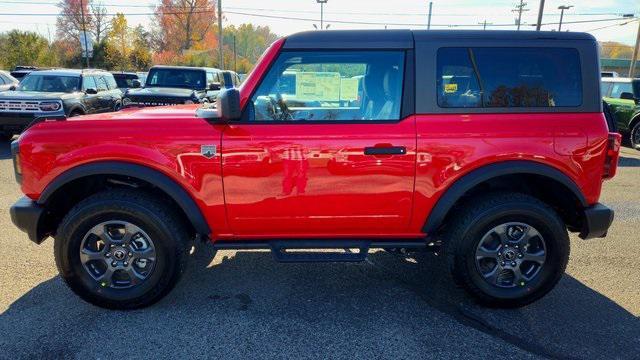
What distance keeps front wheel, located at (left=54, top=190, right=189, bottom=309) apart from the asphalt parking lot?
0.54 feet

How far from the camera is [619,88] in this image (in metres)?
12.0

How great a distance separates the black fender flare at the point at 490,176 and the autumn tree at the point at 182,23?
71.7 metres

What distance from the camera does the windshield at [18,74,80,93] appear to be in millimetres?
10648

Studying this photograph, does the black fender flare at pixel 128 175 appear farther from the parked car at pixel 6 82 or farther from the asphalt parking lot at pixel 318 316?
the parked car at pixel 6 82

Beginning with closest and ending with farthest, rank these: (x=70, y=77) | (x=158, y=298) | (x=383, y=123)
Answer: (x=383, y=123), (x=158, y=298), (x=70, y=77)

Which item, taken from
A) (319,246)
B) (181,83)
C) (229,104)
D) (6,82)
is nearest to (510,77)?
(319,246)

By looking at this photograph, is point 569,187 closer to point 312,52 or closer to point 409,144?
point 409,144

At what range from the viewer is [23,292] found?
11.4ft

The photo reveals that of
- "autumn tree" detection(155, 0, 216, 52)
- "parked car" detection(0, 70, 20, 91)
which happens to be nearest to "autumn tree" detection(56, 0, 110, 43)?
"autumn tree" detection(155, 0, 216, 52)

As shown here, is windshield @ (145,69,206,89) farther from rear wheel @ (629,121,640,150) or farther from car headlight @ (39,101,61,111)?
rear wheel @ (629,121,640,150)

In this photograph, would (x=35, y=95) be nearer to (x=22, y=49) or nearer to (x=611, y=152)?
(x=611, y=152)

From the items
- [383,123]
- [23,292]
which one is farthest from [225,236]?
[23,292]

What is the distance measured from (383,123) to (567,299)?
205 cm

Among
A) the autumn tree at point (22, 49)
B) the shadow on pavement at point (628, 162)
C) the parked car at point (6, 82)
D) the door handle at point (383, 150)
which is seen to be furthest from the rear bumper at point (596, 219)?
the autumn tree at point (22, 49)
